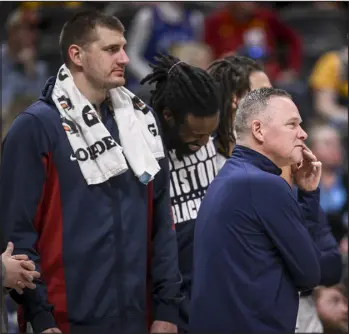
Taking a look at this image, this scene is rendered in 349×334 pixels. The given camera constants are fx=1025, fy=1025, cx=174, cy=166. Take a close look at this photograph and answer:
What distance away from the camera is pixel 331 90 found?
26.1ft

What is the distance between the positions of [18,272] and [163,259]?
1.94 feet

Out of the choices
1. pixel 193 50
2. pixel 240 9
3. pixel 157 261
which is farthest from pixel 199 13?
pixel 157 261

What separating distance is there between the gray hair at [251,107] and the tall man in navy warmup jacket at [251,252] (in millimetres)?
71

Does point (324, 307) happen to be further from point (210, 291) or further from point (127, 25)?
point (127, 25)

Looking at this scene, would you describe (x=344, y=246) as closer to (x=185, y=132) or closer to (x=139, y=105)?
→ (x=185, y=132)

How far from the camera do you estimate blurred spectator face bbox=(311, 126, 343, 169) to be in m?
6.93

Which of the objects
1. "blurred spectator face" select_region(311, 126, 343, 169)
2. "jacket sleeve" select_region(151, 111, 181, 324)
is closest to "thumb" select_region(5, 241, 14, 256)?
"jacket sleeve" select_region(151, 111, 181, 324)

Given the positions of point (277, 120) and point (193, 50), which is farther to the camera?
point (193, 50)

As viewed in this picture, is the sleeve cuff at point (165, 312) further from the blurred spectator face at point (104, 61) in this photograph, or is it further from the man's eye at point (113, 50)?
the man's eye at point (113, 50)

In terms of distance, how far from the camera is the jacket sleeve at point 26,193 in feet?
11.7

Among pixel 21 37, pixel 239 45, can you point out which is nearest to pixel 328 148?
pixel 239 45

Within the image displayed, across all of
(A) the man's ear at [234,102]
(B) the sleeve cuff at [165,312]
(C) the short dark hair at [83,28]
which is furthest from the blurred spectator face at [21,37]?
(B) the sleeve cuff at [165,312]

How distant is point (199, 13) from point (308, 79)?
3.40ft

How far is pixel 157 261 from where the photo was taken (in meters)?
3.83
